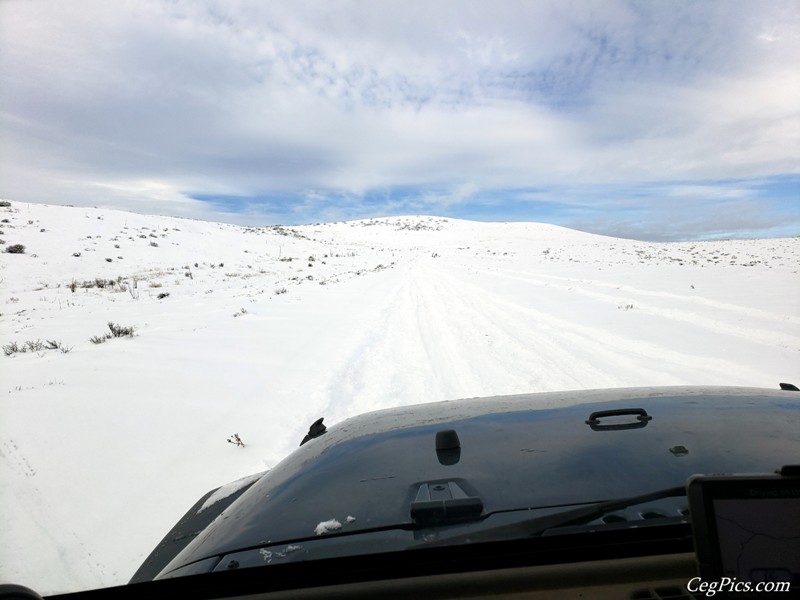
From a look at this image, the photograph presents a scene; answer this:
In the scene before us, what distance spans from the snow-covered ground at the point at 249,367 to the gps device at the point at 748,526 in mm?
3192

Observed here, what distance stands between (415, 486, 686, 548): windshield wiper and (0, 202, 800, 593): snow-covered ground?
253cm

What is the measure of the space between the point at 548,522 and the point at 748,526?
0.55 metres

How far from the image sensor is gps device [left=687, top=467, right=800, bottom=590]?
1.09 meters

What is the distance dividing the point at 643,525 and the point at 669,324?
9.19 metres

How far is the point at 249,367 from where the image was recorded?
708cm

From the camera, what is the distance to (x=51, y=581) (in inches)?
106

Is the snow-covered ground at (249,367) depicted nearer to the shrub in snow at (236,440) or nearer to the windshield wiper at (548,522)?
the shrub in snow at (236,440)

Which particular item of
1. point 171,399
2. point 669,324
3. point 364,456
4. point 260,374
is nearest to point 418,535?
point 364,456

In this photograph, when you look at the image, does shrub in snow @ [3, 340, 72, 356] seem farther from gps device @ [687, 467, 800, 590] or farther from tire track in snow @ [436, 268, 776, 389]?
gps device @ [687, 467, 800, 590]

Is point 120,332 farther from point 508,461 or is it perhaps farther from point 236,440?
point 508,461

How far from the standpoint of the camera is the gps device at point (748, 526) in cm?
109

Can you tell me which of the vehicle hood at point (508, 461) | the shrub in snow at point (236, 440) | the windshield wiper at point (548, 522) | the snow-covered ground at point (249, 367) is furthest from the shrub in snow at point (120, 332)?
the windshield wiper at point (548, 522)

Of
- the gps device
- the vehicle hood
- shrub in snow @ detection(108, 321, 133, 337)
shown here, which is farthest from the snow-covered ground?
the gps device

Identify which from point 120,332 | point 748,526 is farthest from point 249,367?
point 748,526
